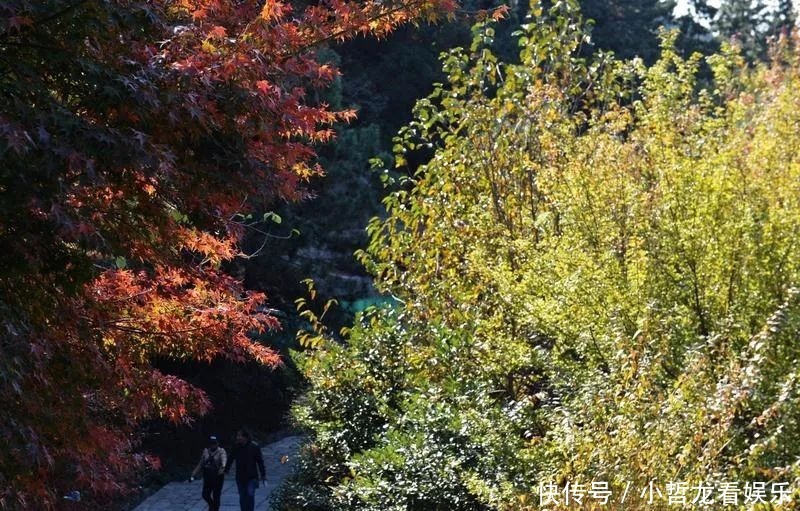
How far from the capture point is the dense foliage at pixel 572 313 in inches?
217

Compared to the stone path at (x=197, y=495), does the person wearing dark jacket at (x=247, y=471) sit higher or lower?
higher

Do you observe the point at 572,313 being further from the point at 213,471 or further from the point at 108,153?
the point at 213,471

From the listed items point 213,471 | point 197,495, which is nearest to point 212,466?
point 213,471

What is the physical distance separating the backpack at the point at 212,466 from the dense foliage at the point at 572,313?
2245 mm

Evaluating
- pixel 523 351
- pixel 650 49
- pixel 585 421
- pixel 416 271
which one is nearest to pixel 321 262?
pixel 416 271

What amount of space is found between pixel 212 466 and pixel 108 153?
31.6ft

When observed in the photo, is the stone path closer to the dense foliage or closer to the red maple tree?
the dense foliage

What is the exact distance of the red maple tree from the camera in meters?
4.87

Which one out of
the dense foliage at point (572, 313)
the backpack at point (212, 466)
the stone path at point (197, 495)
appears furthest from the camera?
the stone path at point (197, 495)

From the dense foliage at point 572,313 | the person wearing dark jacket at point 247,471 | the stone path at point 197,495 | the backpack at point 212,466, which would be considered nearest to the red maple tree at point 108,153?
the dense foliage at point 572,313

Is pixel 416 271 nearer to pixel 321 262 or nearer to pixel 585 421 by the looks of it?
pixel 585 421

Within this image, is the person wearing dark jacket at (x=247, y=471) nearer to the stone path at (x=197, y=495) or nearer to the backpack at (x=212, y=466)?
the backpack at (x=212, y=466)

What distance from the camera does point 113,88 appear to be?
16.4 ft

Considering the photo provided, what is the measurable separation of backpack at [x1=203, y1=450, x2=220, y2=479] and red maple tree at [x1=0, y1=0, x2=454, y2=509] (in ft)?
23.8
